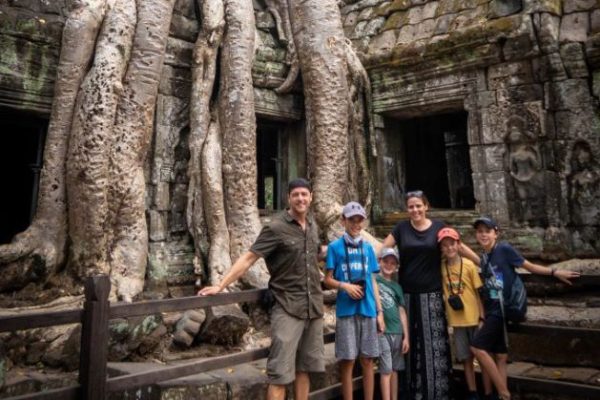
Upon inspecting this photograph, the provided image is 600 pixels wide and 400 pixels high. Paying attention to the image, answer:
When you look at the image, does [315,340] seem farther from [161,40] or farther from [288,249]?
[161,40]

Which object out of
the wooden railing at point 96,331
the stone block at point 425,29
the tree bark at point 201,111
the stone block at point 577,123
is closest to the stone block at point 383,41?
the stone block at point 425,29

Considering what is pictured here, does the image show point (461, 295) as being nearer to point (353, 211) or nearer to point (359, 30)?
point (353, 211)

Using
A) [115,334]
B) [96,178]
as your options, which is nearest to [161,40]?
[96,178]

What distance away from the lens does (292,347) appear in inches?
95.5

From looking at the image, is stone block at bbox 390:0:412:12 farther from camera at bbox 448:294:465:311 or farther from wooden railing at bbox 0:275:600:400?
wooden railing at bbox 0:275:600:400

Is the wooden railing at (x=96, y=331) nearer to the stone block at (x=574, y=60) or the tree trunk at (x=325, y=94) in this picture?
the tree trunk at (x=325, y=94)

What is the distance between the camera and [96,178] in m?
3.95

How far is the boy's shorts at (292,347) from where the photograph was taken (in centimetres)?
239

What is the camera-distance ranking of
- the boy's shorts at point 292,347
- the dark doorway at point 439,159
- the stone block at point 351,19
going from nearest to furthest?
1. the boy's shorts at point 292,347
2. the stone block at point 351,19
3. the dark doorway at point 439,159

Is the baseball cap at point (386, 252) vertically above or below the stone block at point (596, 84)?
below

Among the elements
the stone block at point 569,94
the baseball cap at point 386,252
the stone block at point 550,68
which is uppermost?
the stone block at point 550,68

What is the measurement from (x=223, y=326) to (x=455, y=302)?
1813mm

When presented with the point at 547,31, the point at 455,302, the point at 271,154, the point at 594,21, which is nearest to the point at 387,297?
the point at 455,302

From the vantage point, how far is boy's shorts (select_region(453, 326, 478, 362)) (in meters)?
2.85
